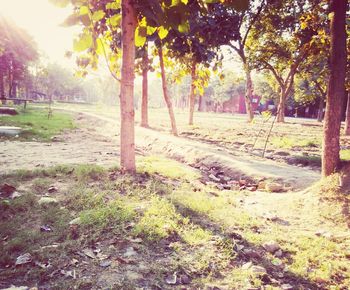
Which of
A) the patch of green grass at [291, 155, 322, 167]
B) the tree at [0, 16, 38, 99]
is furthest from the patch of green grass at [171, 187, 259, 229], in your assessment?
the tree at [0, 16, 38, 99]

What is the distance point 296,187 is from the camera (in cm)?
680

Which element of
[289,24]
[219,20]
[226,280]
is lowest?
[226,280]

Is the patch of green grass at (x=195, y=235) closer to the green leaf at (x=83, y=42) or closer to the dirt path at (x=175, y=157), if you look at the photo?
the green leaf at (x=83, y=42)

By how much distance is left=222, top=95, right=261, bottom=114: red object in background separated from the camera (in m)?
73.1

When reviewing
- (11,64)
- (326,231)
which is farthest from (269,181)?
(11,64)

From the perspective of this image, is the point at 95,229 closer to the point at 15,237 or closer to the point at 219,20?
the point at 15,237

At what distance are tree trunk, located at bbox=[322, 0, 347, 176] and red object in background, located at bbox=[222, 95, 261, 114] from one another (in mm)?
69512

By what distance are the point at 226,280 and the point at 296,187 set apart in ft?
14.2

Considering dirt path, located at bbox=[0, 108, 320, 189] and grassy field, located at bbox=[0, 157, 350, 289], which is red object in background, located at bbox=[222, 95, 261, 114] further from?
grassy field, located at bbox=[0, 157, 350, 289]

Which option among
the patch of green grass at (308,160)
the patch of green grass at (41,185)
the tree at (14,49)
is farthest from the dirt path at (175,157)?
the tree at (14,49)

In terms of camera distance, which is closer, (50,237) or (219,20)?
(50,237)

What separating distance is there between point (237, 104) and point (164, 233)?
249ft

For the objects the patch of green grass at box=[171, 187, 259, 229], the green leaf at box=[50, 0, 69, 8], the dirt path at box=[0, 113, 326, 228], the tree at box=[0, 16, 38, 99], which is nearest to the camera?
the green leaf at box=[50, 0, 69, 8]

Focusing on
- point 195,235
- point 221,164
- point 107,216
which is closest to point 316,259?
point 195,235
